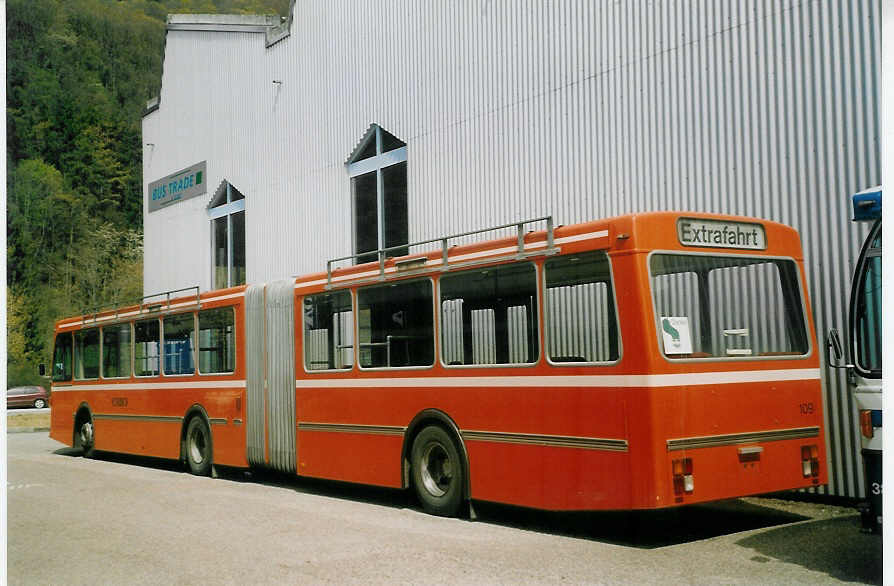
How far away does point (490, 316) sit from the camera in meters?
9.71

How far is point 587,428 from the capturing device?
853cm

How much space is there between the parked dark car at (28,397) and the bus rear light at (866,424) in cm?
4476

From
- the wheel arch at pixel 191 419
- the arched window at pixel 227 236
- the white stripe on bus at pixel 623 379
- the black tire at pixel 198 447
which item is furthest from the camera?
the arched window at pixel 227 236

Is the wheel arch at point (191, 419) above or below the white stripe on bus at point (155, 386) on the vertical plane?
below

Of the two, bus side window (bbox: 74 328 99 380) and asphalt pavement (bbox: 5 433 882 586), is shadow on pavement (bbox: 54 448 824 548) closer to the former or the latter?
asphalt pavement (bbox: 5 433 882 586)

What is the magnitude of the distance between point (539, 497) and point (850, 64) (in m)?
5.24

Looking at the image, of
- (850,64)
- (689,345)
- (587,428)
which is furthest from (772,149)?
(587,428)

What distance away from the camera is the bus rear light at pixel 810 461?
29.0 feet

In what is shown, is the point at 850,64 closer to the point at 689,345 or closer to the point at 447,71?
the point at 689,345

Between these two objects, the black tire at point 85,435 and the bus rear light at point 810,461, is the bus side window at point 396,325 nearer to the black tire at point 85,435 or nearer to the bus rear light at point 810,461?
the bus rear light at point 810,461

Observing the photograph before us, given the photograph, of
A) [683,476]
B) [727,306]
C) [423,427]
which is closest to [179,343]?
[423,427]

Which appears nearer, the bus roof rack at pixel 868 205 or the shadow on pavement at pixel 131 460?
the bus roof rack at pixel 868 205

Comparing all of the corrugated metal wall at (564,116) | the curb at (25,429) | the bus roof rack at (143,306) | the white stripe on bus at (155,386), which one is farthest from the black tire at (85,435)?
the curb at (25,429)

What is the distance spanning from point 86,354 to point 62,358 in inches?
52.3
